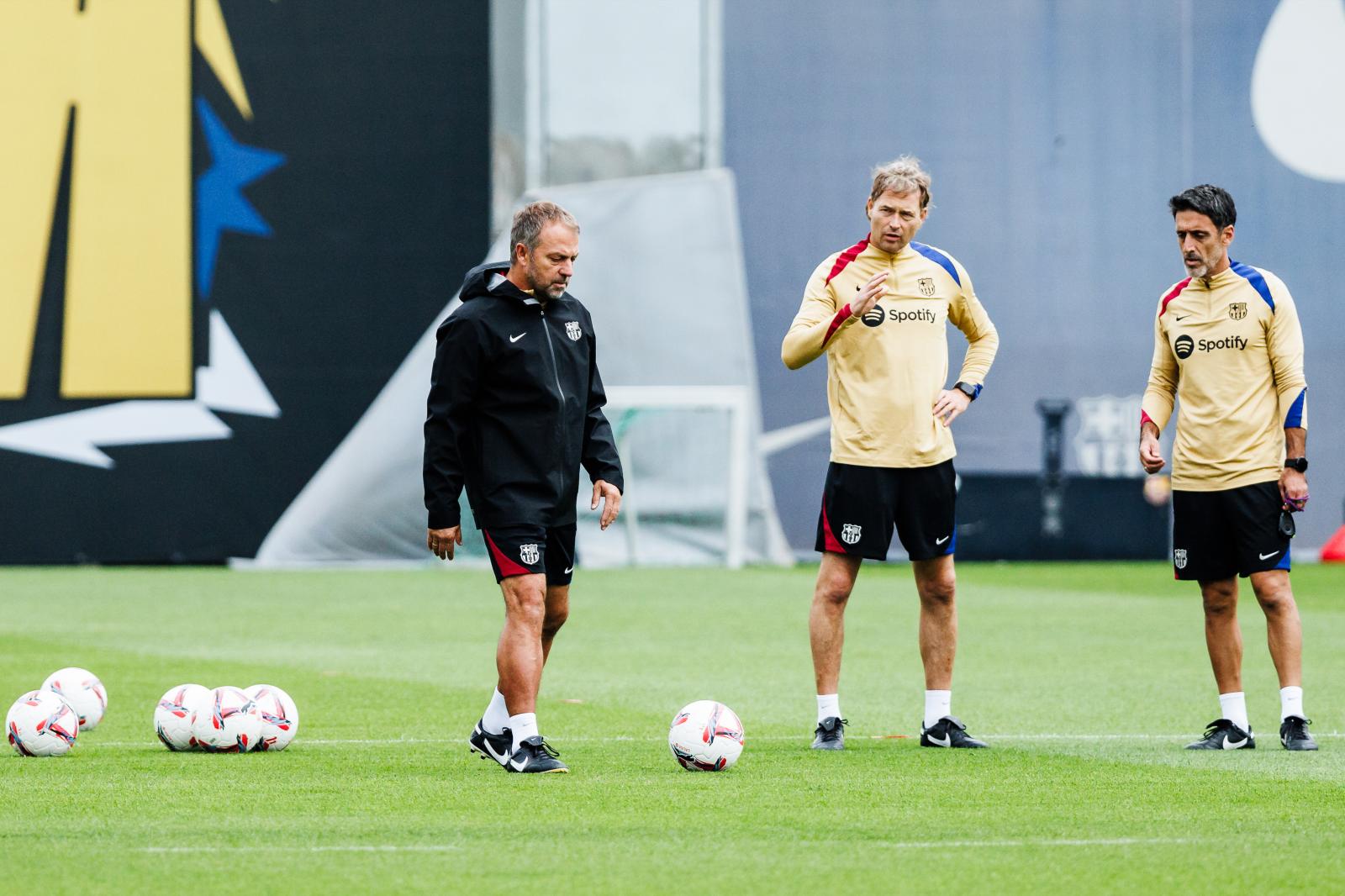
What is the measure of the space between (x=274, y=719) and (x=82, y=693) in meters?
0.99

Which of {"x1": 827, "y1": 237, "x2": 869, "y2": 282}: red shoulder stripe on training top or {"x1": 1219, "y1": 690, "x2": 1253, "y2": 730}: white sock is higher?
{"x1": 827, "y1": 237, "x2": 869, "y2": 282}: red shoulder stripe on training top

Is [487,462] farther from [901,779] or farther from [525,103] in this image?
[525,103]

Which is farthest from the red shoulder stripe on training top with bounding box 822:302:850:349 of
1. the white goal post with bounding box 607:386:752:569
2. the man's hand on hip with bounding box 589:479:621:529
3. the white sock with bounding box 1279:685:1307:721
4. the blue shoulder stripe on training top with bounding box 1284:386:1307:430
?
the white goal post with bounding box 607:386:752:569

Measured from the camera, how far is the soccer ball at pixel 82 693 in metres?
7.45

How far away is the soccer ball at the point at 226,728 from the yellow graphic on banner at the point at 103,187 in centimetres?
1672

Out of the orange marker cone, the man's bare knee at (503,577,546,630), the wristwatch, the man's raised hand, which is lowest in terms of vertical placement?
the orange marker cone

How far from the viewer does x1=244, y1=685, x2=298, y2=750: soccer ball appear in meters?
7.00

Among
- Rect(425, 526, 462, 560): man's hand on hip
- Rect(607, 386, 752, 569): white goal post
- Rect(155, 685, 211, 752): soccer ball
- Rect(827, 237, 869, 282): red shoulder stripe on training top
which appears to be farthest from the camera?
Rect(607, 386, 752, 569): white goal post

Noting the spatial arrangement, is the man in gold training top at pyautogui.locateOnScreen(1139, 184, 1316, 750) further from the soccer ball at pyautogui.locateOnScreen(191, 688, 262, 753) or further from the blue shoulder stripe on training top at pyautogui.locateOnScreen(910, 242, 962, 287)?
the soccer ball at pyautogui.locateOnScreen(191, 688, 262, 753)

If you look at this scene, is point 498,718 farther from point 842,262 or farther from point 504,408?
point 842,262

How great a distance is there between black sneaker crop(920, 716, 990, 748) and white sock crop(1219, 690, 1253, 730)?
93 cm

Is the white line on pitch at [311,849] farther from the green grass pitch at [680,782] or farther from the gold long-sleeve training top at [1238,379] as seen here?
the gold long-sleeve training top at [1238,379]

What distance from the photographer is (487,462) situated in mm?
6414

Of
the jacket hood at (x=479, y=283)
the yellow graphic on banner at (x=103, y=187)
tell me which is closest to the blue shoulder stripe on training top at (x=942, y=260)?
the jacket hood at (x=479, y=283)
